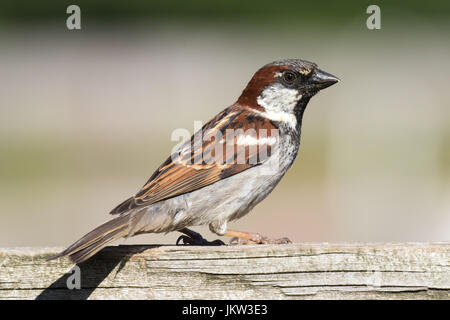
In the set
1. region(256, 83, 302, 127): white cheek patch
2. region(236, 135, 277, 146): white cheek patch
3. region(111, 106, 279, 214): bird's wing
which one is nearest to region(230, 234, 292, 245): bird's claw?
region(111, 106, 279, 214): bird's wing

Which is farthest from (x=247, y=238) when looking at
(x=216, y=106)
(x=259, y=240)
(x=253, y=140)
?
(x=216, y=106)

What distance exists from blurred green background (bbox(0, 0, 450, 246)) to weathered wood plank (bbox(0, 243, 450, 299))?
148 inches

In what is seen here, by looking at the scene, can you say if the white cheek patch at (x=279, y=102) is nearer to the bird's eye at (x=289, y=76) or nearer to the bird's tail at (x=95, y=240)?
the bird's eye at (x=289, y=76)

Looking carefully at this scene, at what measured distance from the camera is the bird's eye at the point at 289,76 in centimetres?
400

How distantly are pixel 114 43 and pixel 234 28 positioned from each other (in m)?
1.86

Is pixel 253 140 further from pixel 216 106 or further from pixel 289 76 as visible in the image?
pixel 216 106

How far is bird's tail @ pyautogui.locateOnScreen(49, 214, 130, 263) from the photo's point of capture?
2605mm

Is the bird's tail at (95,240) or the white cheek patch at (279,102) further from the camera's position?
the white cheek patch at (279,102)

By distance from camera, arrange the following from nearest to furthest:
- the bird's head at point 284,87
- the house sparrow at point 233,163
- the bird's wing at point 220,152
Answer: the house sparrow at point 233,163 < the bird's wing at point 220,152 < the bird's head at point 284,87

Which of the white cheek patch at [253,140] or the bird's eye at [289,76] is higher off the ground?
the bird's eye at [289,76]

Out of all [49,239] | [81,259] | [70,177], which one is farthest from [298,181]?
[81,259]

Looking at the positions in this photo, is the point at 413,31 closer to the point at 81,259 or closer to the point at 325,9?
the point at 325,9

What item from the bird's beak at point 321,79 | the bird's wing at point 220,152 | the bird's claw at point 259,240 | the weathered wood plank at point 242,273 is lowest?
the bird's claw at point 259,240

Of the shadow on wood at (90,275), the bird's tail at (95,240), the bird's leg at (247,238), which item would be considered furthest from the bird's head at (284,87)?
the shadow on wood at (90,275)
